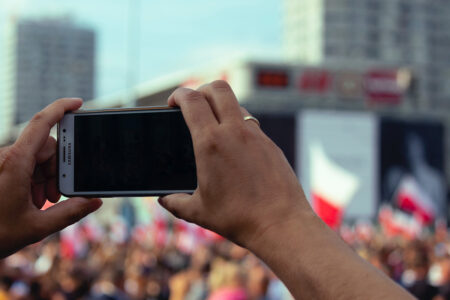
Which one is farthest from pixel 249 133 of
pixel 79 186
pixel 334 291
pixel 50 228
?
pixel 79 186

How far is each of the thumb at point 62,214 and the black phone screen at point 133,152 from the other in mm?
194

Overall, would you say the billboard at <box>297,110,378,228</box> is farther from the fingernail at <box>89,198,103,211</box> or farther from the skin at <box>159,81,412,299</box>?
the skin at <box>159,81,412,299</box>

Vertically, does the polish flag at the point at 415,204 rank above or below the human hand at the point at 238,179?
below

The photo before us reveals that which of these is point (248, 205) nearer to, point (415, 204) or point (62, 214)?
point (62, 214)

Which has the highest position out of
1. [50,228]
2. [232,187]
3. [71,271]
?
[232,187]

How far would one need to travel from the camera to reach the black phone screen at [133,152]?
1.52 m

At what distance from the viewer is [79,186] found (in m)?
1.57

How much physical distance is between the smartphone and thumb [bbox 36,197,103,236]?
176 mm

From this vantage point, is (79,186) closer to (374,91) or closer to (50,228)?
(50,228)

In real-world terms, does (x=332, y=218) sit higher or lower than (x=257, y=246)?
lower

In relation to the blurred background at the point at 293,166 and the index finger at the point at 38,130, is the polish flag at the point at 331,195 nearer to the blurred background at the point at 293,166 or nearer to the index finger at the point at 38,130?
the blurred background at the point at 293,166

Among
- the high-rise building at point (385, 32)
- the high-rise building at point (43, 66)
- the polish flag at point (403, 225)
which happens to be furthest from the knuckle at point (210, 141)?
the high-rise building at point (385, 32)

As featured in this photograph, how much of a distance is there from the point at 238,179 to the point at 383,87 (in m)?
41.3

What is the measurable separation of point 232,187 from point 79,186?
1.88 ft
